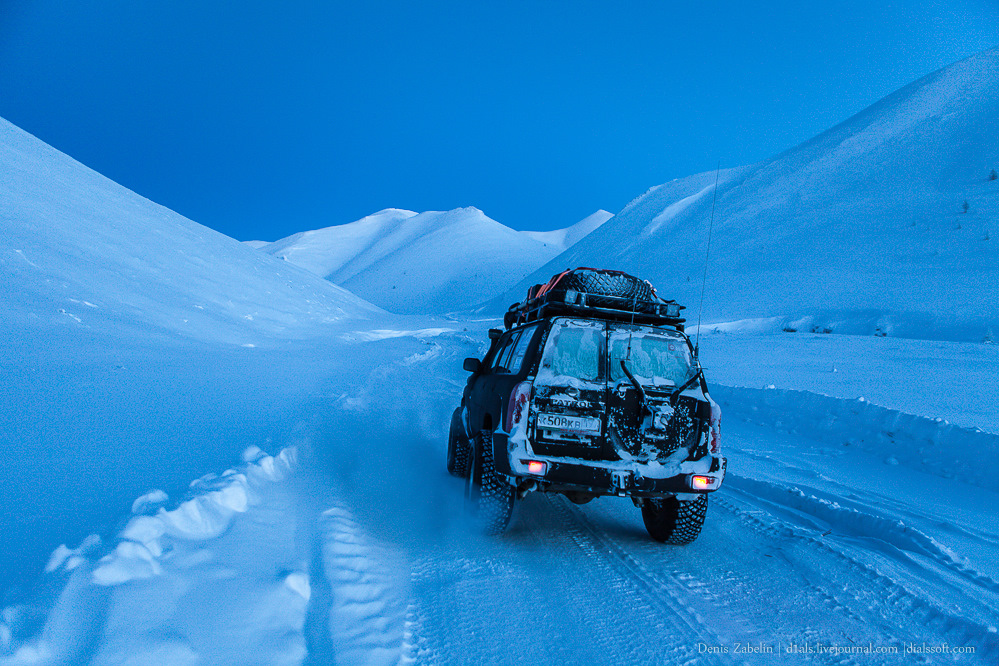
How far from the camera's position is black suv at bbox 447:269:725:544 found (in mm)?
3812

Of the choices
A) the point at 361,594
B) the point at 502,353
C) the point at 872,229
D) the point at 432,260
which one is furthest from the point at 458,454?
the point at 432,260

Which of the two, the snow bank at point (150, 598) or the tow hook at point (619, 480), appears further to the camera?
the tow hook at point (619, 480)

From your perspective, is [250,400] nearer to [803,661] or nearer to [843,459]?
[803,661]

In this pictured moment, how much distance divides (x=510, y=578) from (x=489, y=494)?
792 millimetres

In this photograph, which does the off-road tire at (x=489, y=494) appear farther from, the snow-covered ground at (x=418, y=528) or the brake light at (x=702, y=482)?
the brake light at (x=702, y=482)

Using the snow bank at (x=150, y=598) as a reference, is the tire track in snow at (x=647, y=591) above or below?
below

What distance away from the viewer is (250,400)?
25.2 ft

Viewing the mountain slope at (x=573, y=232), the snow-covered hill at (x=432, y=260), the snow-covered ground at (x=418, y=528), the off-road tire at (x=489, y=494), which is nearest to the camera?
the snow-covered ground at (x=418, y=528)

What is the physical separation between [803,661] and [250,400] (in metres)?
7.25

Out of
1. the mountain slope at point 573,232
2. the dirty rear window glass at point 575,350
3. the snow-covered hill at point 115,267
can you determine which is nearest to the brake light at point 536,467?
the dirty rear window glass at point 575,350

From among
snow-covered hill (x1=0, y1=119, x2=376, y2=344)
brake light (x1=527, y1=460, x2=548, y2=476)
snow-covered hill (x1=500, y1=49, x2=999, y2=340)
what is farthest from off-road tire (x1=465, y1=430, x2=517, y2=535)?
snow-covered hill (x1=500, y1=49, x2=999, y2=340)

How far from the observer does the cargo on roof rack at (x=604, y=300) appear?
170 inches

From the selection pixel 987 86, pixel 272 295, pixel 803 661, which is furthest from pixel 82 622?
pixel 987 86

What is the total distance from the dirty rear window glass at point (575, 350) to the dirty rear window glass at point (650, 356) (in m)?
0.12
